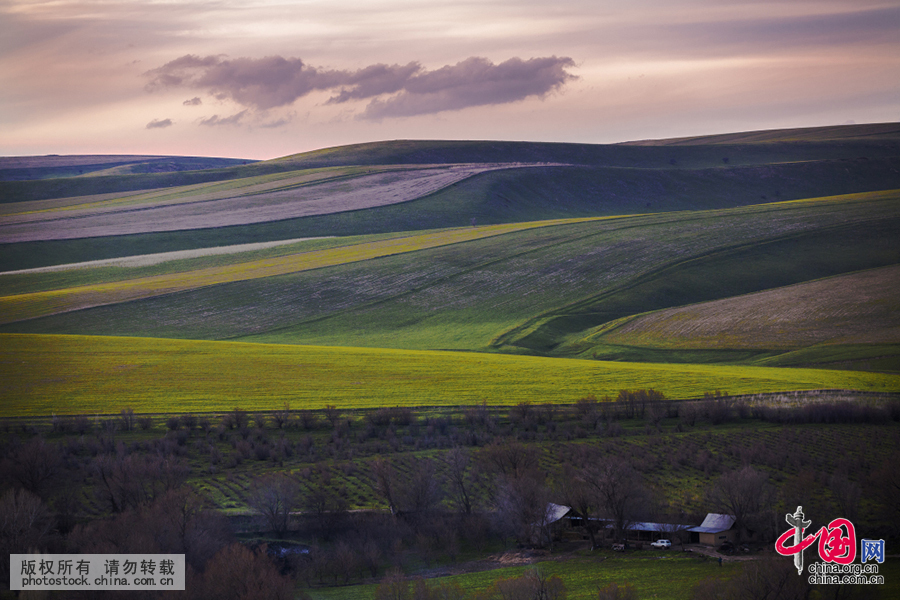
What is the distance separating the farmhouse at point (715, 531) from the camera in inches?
1089

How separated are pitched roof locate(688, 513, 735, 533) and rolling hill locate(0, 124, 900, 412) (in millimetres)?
18323

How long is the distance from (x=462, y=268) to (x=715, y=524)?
5476cm

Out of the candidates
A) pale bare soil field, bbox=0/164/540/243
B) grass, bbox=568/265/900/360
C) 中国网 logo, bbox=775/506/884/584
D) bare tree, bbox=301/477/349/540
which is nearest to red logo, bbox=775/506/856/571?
中国网 logo, bbox=775/506/884/584

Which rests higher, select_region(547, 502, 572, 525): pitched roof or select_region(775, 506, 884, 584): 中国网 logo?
select_region(775, 506, 884, 584): 中国网 logo

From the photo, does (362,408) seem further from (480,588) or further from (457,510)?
(480,588)

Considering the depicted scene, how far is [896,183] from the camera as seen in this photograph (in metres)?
138

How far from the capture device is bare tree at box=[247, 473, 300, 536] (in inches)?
1128

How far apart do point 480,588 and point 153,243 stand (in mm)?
84143

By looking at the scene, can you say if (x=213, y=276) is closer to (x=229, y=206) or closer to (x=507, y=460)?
(x=229, y=206)

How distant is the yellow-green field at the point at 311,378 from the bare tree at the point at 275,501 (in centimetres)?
1225

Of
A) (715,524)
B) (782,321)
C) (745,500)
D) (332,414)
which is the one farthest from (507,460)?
(782,321)

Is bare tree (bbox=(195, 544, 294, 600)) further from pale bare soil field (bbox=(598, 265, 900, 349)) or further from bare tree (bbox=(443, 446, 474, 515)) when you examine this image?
pale bare soil field (bbox=(598, 265, 900, 349))

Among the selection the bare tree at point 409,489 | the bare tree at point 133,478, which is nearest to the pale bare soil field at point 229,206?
the bare tree at point 133,478

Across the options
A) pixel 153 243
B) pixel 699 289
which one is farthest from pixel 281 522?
pixel 153 243
